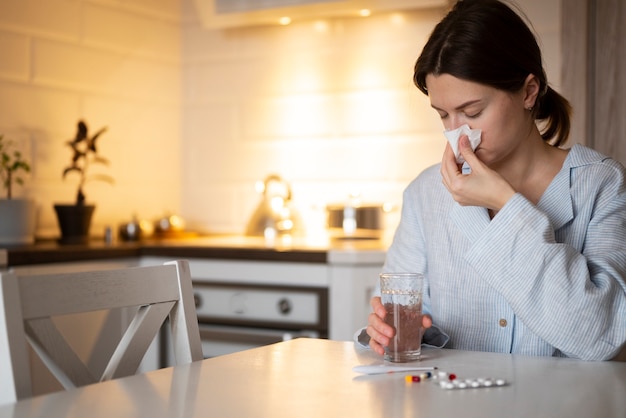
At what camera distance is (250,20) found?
134 inches

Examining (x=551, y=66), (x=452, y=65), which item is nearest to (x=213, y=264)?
(x=551, y=66)

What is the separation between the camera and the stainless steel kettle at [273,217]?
10.9ft

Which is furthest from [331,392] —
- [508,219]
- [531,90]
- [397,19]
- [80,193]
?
[397,19]

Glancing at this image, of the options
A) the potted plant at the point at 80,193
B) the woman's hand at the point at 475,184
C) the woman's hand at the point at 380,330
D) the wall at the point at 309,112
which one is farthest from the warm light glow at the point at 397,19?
the woman's hand at the point at 380,330

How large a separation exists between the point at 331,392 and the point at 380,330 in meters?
0.26

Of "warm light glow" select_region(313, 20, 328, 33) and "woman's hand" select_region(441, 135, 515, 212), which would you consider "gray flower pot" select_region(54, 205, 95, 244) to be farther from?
"woman's hand" select_region(441, 135, 515, 212)

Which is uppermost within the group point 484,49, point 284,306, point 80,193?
point 484,49

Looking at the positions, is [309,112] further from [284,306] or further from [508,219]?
[508,219]

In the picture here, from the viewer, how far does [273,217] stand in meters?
3.33

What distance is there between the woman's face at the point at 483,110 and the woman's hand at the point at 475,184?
0.04m

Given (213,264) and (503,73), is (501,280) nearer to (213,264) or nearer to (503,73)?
(503,73)

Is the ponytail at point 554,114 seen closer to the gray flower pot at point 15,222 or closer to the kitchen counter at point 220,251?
the kitchen counter at point 220,251

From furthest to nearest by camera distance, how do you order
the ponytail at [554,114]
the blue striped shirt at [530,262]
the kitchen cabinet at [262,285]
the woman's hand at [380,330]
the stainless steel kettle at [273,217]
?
the stainless steel kettle at [273,217], the kitchen cabinet at [262,285], the ponytail at [554,114], the blue striped shirt at [530,262], the woman's hand at [380,330]

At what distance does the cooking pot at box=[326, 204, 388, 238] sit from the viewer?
10.4ft
